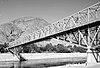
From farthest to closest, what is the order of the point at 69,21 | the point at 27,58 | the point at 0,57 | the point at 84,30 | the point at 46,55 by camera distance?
the point at 46,55, the point at 27,58, the point at 0,57, the point at 69,21, the point at 84,30

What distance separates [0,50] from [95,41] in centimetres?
7241

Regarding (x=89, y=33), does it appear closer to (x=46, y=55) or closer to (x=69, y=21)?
(x=69, y=21)

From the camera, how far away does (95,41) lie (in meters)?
26.5

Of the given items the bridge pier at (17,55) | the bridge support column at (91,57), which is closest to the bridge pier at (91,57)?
the bridge support column at (91,57)

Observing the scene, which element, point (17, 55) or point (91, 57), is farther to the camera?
point (17, 55)

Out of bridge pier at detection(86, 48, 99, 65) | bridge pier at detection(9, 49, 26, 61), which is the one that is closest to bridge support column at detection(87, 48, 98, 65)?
bridge pier at detection(86, 48, 99, 65)

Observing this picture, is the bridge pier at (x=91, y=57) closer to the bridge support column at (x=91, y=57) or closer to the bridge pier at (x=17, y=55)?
the bridge support column at (x=91, y=57)

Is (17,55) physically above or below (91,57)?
below

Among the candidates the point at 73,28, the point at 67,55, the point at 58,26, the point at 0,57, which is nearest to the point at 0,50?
the point at 0,57

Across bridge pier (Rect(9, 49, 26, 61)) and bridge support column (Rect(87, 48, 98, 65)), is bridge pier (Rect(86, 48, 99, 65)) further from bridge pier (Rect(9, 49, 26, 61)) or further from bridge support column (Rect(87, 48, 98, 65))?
bridge pier (Rect(9, 49, 26, 61))

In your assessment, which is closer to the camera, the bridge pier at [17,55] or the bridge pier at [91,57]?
the bridge pier at [91,57]

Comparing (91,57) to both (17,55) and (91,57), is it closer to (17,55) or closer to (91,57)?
(91,57)

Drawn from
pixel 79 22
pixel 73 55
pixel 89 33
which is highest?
pixel 79 22

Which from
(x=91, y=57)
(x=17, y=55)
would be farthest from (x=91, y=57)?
(x=17, y=55)
